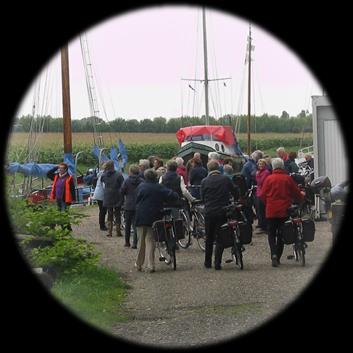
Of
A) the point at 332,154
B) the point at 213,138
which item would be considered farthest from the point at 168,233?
the point at 213,138

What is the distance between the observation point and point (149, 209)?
46.6ft

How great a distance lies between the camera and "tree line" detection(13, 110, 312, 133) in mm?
34094

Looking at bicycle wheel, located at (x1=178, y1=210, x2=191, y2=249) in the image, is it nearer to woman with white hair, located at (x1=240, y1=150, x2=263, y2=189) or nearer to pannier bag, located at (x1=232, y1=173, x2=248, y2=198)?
pannier bag, located at (x1=232, y1=173, x2=248, y2=198)

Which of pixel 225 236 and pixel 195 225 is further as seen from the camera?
pixel 195 225

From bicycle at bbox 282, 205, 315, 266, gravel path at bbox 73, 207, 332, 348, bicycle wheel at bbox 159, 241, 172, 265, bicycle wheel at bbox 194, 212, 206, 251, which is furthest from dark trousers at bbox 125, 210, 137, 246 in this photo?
bicycle at bbox 282, 205, 315, 266

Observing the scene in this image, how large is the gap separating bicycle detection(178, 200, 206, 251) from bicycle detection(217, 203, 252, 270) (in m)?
1.78

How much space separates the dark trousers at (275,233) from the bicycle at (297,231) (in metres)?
0.08

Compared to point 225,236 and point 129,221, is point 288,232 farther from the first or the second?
point 129,221

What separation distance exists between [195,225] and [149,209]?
8.75 feet

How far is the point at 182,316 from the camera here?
10211 millimetres

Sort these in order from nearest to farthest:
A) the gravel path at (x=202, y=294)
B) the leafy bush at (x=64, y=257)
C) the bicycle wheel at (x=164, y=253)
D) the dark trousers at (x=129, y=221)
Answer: the gravel path at (x=202, y=294)
the leafy bush at (x=64, y=257)
the bicycle wheel at (x=164, y=253)
the dark trousers at (x=129, y=221)

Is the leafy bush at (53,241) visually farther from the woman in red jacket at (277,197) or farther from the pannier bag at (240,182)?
the pannier bag at (240,182)

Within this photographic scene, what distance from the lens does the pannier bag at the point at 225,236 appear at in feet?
45.8

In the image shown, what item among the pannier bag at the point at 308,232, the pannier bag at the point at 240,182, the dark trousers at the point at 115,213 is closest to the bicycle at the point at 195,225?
the pannier bag at the point at 240,182
